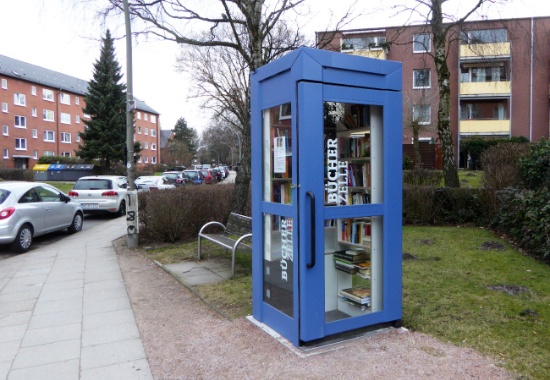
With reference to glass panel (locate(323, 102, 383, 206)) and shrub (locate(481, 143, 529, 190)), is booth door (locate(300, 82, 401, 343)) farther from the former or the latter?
shrub (locate(481, 143, 529, 190))

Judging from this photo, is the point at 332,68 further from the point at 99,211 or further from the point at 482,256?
the point at 99,211

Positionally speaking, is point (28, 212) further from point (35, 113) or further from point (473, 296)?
point (35, 113)

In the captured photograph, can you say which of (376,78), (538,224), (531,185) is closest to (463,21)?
(531,185)

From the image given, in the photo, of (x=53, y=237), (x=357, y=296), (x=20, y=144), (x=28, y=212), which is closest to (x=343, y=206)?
(x=357, y=296)

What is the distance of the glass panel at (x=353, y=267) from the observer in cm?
440

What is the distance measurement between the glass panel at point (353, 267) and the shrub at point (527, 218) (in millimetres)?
3782

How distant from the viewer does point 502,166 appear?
1098 cm

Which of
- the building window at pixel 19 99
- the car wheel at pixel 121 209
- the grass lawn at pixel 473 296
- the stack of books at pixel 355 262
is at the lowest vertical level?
the grass lawn at pixel 473 296

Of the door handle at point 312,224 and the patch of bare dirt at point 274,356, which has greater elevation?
the door handle at point 312,224

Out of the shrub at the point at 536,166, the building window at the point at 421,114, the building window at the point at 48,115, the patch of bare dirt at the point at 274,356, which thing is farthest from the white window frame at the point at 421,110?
the building window at the point at 48,115

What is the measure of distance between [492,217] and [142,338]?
29.3 feet

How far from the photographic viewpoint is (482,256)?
762 cm

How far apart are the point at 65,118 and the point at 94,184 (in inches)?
1903

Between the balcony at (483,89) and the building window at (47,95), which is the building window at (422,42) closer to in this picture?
the balcony at (483,89)
